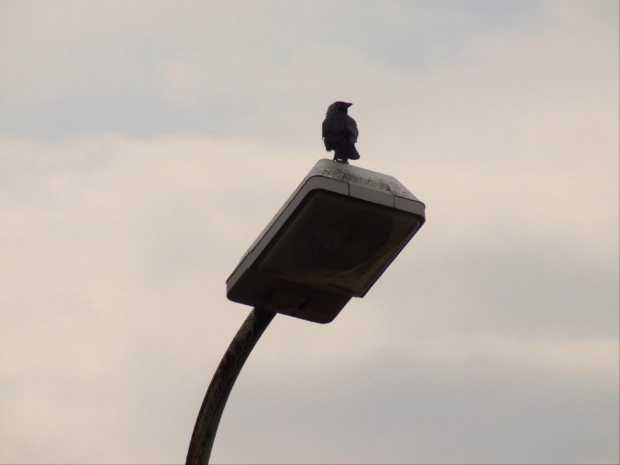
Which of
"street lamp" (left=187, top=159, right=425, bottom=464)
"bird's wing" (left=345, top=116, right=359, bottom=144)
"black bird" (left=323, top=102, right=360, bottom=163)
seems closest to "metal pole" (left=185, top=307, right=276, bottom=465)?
"street lamp" (left=187, top=159, right=425, bottom=464)

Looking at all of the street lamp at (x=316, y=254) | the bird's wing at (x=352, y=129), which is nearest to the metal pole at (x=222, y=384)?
the street lamp at (x=316, y=254)

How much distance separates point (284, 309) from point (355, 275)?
1.09 ft

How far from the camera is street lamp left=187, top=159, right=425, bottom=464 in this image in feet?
9.88

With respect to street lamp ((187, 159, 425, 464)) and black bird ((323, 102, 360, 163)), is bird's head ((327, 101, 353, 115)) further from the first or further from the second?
street lamp ((187, 159, 425, 464))

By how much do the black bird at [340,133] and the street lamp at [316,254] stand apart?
75 centimetres

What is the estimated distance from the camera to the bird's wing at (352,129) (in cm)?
422

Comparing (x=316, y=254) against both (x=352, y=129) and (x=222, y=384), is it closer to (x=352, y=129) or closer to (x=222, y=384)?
(x=222, y=384)

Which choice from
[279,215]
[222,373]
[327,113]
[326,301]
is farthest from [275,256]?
[327,113]

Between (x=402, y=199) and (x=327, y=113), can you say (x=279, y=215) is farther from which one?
Answer: (x=327, y=113)

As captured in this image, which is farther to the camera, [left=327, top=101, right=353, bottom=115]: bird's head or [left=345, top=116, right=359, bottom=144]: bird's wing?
[left=327, top=101, right=353, bottom=115]: bird's head

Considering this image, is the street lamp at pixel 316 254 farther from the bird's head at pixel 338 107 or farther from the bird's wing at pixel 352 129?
the bird's head at pixel 338 107

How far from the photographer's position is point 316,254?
3.13 m

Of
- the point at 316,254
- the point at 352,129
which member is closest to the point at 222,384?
the point at 316,254

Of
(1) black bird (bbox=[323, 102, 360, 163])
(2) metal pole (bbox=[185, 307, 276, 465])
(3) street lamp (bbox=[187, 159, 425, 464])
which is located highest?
(1) black bird (bbox=[323, 102, 360, 163])
